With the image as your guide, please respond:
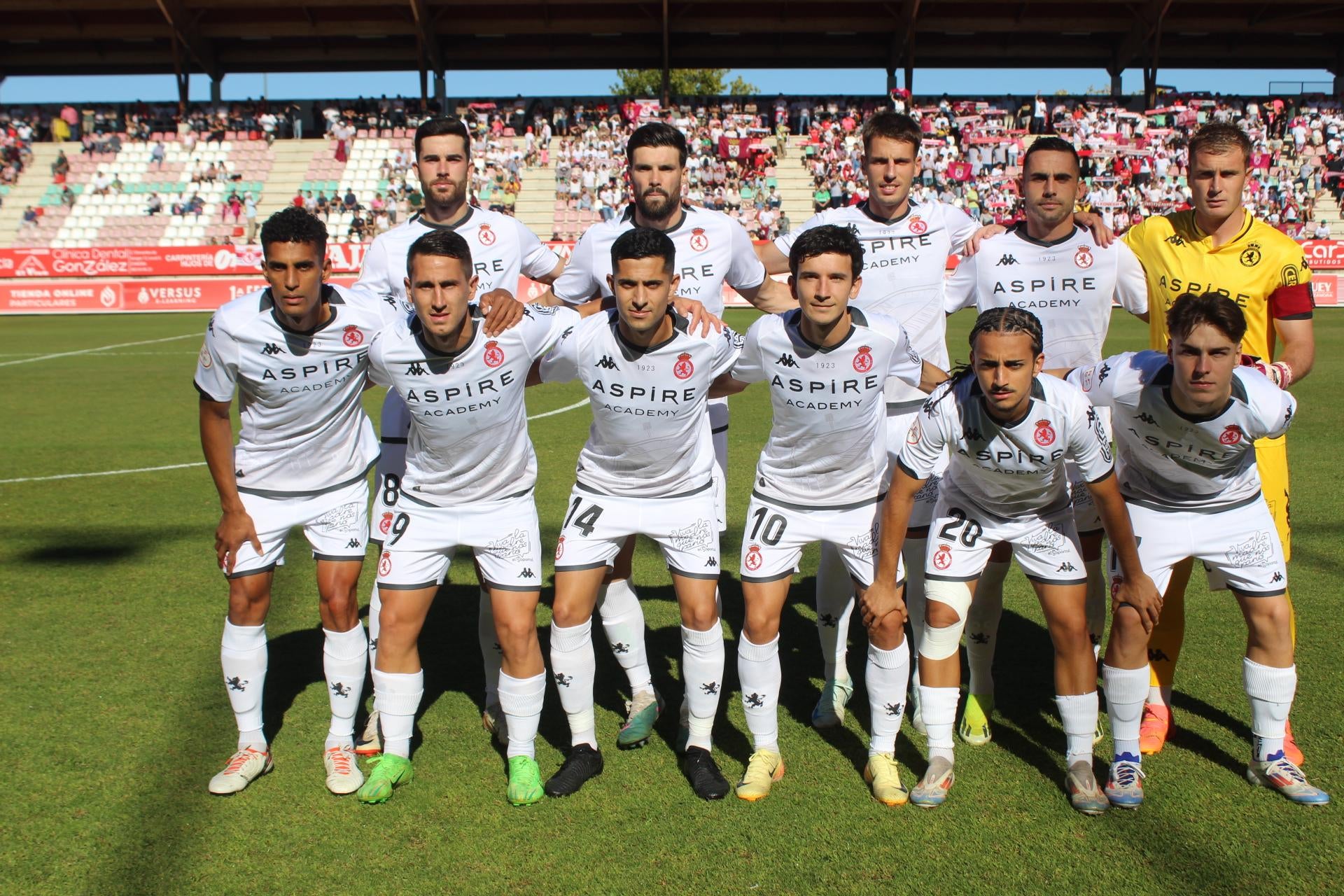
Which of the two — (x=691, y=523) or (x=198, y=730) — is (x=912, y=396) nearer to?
(x=691, y=523)

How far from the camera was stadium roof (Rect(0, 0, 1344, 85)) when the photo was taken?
36.7 meters

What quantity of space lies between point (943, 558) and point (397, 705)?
7.25 feet

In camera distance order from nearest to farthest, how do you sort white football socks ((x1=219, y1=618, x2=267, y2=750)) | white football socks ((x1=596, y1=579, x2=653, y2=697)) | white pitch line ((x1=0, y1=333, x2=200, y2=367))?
1. white football socks ((x1=219, y1=618, x2=267, y2=750))
2. white football socks ((x1=596, y1=579, x2=653, y2=697))
3. white pitch line ((x1=0, y1=333, x2=200, y2=367))

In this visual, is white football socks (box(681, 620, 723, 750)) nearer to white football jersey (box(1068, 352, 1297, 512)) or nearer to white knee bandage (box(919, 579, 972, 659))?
white knee bandage (box(919, 579, 972, 659))

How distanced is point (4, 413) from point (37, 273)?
866 inches

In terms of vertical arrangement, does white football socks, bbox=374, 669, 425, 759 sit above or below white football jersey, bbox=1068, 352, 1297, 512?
below

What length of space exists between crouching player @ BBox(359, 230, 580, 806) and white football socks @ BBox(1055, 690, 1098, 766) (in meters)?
2.04

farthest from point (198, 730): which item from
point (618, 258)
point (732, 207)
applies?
point (732, 207)

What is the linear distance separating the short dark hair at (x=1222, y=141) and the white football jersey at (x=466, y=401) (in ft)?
8.78

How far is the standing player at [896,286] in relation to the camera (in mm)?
5039

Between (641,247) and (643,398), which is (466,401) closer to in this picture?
(643,398)

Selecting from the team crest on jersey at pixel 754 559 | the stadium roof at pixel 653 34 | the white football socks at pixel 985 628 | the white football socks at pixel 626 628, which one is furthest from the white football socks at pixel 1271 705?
the stadium roof at pixel 653 34

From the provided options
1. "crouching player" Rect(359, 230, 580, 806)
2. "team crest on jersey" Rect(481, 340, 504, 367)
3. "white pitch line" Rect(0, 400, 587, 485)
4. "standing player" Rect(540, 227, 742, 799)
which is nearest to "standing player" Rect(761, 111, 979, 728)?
"standing player" Rect(540, 227, 742, 799)

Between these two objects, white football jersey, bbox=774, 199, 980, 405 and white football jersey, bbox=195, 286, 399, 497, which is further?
white football jersey, bbox=774, 199, 980, 405
